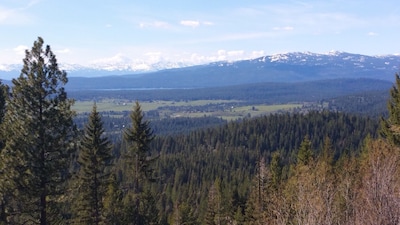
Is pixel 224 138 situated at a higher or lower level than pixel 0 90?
lower

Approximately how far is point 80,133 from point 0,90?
5.34 meters

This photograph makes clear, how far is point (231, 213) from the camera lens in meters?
51.2

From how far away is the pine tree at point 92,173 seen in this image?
92.2 feet

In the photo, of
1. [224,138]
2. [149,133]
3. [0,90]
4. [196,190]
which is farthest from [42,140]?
[224,138]

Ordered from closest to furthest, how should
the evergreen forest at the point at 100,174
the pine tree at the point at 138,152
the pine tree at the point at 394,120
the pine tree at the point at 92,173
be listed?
the evergreen forest at the point at 100,174 → the pine tree at the point at 92,173 → the pine tree at the point at 138,152 → the pine tree at the point at 394,120

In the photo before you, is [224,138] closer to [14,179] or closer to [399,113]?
[399,113]

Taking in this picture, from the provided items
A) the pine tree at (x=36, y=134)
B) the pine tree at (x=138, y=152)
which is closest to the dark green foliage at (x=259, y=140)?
the pine tree at (x=138, y=152)

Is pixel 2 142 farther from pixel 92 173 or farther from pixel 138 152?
pixel 138 152

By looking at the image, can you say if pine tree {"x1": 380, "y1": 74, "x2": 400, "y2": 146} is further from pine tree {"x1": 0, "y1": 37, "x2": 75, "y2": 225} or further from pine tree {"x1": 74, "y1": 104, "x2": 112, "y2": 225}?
pine tree {"x1": 0, "y1": 37, "x2": 75, "y2": 225}

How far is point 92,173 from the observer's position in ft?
92.3

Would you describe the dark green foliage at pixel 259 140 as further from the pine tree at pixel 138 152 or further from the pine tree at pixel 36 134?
the pine tree at pixel 36 134

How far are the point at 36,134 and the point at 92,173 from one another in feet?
27.4

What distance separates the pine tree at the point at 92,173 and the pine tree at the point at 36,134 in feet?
20.8

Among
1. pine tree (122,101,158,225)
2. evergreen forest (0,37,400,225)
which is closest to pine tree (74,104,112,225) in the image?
evergreen forest (0,37,400,225)
